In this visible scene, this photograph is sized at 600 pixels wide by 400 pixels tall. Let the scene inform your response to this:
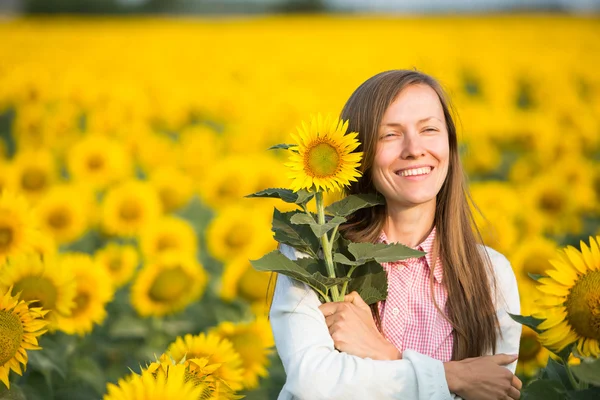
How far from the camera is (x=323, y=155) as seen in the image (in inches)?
91.7

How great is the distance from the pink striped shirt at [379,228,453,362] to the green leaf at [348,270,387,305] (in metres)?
0.14

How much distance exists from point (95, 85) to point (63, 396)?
20.0ft

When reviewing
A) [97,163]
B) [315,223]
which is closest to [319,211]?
[315,223]

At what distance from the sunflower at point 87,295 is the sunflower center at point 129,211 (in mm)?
1400

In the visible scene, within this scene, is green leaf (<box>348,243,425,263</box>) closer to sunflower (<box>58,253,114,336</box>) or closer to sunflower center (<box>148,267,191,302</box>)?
sunflower (<box>58,253,114,336</box>)

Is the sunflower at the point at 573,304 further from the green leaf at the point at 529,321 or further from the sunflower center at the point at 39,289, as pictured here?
the sunflower center at the point at 39,289

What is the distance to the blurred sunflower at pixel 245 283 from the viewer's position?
452cm

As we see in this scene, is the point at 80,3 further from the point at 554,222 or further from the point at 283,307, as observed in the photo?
the point at 283,307

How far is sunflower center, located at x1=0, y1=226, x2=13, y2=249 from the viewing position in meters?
3.88

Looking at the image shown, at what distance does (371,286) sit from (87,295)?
75.7 inches

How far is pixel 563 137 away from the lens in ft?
22.7

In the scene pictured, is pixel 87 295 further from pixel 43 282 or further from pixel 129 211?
pixel 129 211

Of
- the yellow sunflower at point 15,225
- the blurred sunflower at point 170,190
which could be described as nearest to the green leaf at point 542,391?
the yellow sunflower at point 15,225

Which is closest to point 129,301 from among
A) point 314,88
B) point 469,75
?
point 314,88
